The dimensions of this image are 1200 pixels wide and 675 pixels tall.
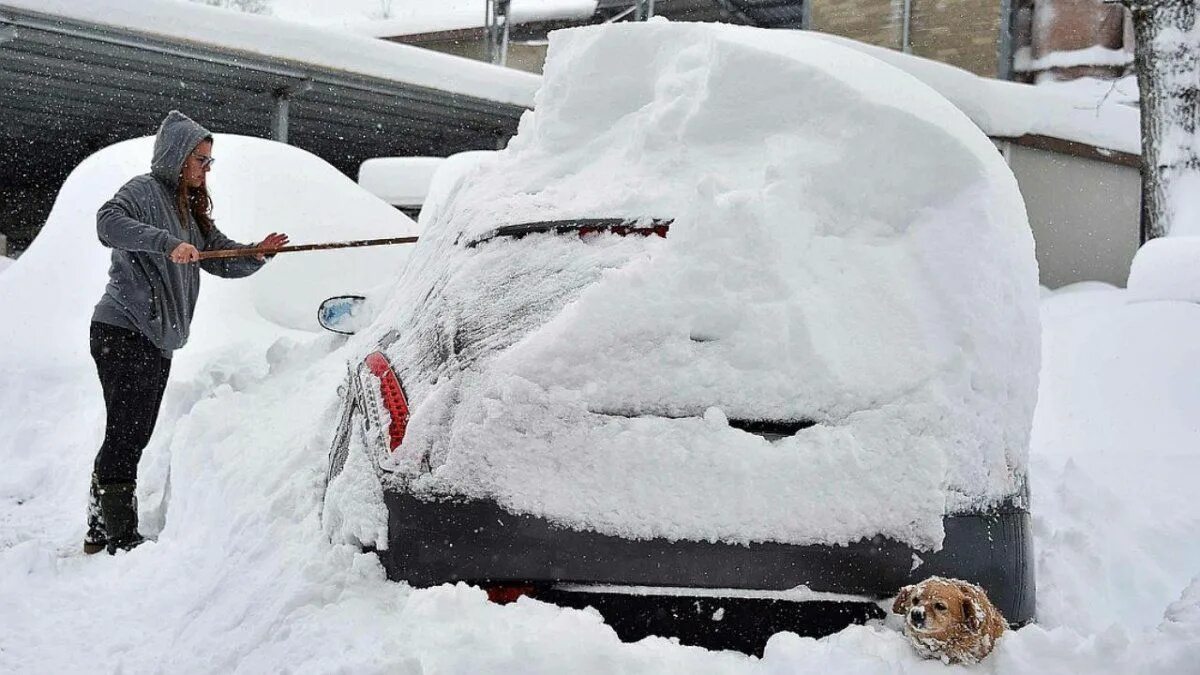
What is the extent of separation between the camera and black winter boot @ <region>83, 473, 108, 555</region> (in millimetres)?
3887

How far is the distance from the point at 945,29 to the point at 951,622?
58.6 ft

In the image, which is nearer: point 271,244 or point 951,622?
point 951,622

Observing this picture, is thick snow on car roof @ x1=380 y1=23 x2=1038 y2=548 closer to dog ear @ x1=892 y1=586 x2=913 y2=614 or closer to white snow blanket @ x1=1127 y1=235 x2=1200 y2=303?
dog ear @ x1=892 y1=586 x2=913 y2=614

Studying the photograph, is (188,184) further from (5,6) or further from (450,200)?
(5,6)

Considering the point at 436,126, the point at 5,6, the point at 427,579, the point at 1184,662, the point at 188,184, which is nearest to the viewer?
the point at 1184,662

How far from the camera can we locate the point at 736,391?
1.92 meters

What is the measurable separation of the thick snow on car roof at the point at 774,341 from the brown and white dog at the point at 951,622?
0.37 ft

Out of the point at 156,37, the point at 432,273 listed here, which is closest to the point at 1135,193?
the point at 156,37

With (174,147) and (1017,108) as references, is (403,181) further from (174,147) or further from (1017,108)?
(1017,108)

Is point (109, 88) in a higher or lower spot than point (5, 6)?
lower

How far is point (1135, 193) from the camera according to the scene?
13227 mm

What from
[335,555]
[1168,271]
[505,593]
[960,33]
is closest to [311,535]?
[335,555]

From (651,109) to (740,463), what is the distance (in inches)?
37.6

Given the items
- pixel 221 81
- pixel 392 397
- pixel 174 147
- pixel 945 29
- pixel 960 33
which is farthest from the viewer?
pixel 945 29
